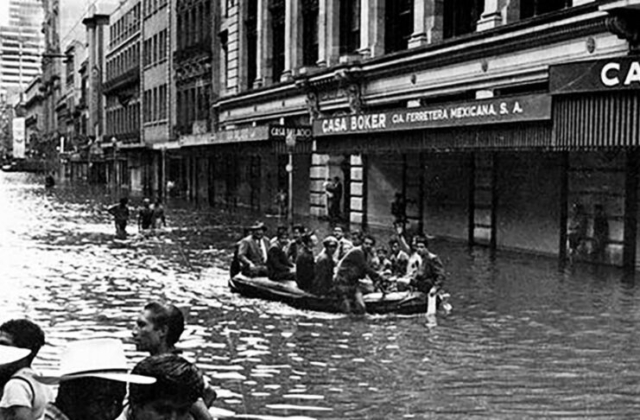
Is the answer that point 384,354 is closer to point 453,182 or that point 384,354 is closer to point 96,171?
point 453,182

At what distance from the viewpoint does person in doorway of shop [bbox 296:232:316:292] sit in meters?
19.3

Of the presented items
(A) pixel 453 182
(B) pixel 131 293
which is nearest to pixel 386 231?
(A) pixel 453 182

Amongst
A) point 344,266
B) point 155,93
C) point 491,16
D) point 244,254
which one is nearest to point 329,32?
point 491,16

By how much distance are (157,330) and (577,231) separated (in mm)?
21448

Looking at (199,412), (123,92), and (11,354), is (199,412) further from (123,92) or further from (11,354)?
(123,92)

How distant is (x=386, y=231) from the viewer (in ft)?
124

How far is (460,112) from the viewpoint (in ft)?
91.2

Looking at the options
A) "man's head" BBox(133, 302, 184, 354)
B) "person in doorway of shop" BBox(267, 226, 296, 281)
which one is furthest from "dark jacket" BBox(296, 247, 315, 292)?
"man's head" BBox(133, 302, 184, 354)

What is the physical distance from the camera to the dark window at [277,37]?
2040 inches

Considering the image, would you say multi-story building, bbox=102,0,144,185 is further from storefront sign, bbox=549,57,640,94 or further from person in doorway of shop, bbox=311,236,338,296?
person in doorway of shop, bbox=311,236,338,296

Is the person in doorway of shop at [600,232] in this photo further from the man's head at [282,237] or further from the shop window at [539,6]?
the man's head at [282,237]

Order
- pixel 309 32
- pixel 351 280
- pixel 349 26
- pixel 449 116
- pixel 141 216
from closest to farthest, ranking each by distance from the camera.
→ pixel 351 280
pixel 449 116
pixel 141 216
pixel 349 26
pixel 309 32

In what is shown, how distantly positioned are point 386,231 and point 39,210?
23771mm

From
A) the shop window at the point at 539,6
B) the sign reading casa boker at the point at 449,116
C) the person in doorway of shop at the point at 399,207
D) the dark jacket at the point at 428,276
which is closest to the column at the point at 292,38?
the sign reading casa boker at the point at 449,116
